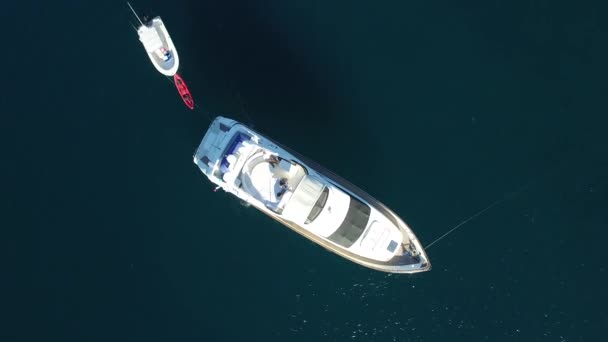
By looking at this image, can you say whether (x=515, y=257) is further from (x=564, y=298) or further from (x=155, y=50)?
(x=155, y=50)

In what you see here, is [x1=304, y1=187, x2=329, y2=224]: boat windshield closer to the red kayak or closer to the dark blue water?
the dark blue water

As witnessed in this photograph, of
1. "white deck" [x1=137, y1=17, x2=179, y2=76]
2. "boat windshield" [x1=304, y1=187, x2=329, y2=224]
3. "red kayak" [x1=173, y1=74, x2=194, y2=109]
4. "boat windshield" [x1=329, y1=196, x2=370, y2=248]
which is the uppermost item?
"white deck" [x1=137, y1=17, x2=179, y2=76]

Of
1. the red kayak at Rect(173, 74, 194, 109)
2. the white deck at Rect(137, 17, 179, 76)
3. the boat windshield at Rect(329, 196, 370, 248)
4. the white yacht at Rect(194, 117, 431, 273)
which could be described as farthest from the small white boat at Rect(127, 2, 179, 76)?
the boat windshield at Rect(329, 196, 370, 248)

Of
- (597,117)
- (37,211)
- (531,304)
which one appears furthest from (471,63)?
(37,211)

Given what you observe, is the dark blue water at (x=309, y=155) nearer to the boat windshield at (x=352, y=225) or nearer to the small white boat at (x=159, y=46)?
the small white boat at (x=159, y=46)

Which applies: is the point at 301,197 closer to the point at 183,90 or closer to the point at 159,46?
the point at 183,90

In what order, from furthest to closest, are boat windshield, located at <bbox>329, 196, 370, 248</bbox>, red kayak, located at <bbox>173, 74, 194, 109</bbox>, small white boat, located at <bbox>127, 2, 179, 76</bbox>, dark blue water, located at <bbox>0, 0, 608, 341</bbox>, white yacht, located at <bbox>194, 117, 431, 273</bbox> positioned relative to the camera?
red kayak, located at <bbox>173, 74, 194, 109</bbox>, dark blue water, located at <bbox>0, 0, 608, 341</bbox>, small white boat, located at <bbox>127, 2, 179, 76</bbox>, boat windshield, located at <bbox>329, 196, 370, 248</bbox>, white yacht, located at <bbox>194, 117, 431, 273</bbox>
